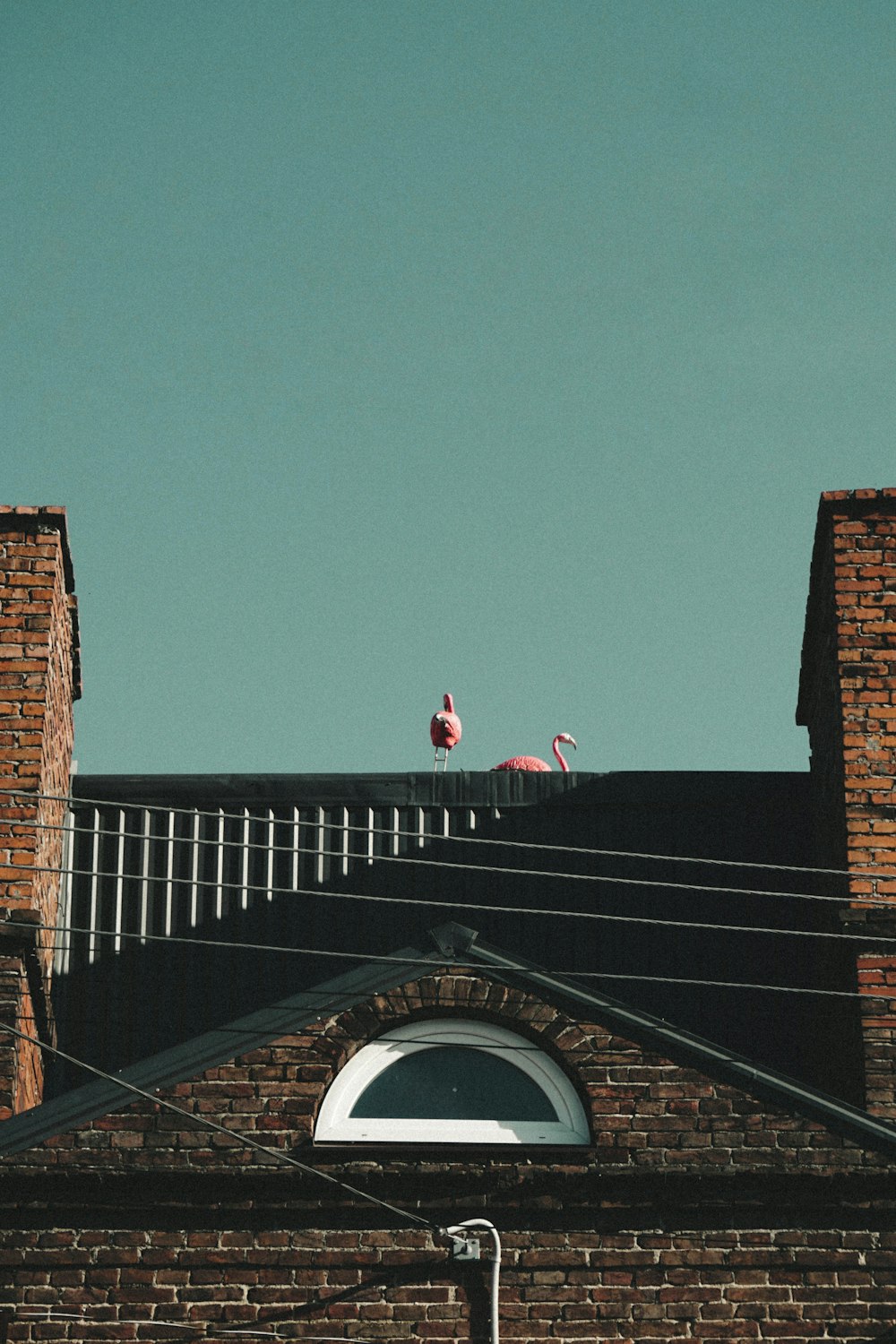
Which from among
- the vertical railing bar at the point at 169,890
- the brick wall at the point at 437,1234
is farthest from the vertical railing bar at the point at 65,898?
the brick wall at the point at 437,1234

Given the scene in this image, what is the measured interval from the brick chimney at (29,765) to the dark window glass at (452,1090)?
2189 millimetres

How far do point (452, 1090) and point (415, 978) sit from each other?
25.7 inches

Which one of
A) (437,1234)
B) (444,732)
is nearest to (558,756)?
(444,732)

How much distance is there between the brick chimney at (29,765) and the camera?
419 inches

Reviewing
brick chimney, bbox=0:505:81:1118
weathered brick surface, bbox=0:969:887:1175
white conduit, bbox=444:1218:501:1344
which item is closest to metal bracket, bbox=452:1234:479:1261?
white conduit, bbox=444:1218:501:1344

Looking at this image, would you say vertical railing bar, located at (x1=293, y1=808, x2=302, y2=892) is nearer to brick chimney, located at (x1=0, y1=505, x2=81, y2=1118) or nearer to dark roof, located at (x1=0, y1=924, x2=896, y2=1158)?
brick chimney, located at (x1=0, y1=505, x2=81, y2=1118)

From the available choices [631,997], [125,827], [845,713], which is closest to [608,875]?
[631,997]

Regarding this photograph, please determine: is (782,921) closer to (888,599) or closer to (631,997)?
(631,997)

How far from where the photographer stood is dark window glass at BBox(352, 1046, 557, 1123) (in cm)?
1000

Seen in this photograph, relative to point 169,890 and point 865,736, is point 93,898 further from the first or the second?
point 865,736

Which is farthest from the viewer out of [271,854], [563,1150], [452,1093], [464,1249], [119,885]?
[271,854]

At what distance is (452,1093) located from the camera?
33.1ft

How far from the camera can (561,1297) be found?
9484 millimetres

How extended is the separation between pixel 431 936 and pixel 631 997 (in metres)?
2.40
